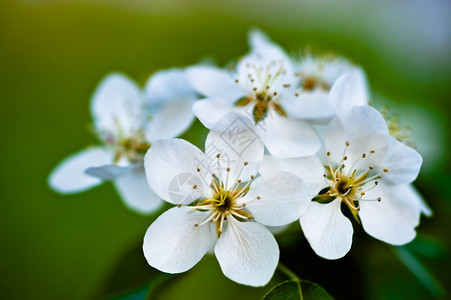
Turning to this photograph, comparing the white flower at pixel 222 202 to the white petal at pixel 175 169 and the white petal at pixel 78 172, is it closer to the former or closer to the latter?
the white petal at pixel 175 169

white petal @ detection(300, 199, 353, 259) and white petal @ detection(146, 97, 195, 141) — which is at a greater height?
white petal @ detection(146, 97, 195, 141)

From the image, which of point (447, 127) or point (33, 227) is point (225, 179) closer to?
point (447, 127)

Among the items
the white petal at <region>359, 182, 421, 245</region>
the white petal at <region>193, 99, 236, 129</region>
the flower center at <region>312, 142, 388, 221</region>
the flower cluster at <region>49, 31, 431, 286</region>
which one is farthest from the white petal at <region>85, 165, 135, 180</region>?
the white petal at <region>359, 182, 421, 245</region>

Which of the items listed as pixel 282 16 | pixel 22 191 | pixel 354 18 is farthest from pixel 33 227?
pixel 354 18

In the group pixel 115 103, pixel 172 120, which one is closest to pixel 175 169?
pixel 172 120

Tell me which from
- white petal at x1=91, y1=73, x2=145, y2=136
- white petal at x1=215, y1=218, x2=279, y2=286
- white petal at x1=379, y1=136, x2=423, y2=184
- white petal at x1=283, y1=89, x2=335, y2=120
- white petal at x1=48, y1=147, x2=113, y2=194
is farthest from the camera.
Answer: white petal at x1=91, y1=73, x2=145, y2=136

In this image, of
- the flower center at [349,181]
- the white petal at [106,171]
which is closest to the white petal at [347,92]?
the flower center at [349,181]

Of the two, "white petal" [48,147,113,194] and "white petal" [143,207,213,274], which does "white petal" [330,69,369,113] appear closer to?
"white petal" [143,207,213,274]
